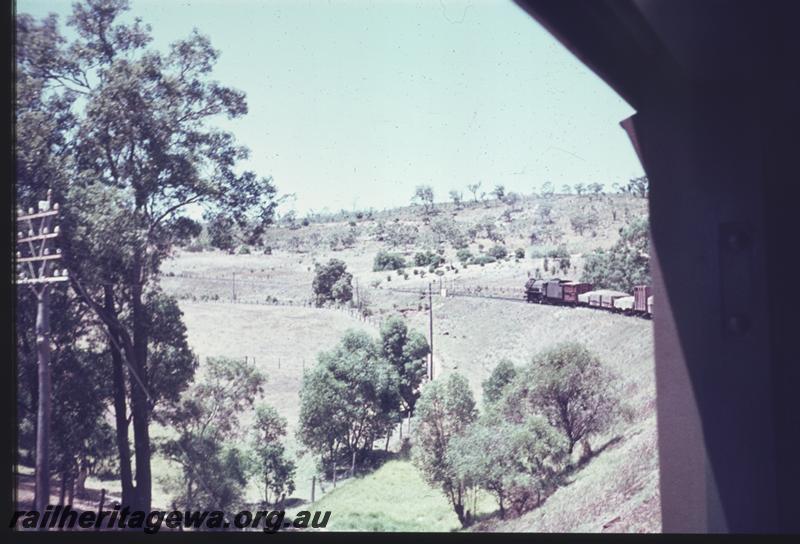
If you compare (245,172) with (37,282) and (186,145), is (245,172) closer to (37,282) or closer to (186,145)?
(186,145)

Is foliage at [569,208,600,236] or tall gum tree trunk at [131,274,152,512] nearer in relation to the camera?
tall gum tree trunk at [131,274,152,512]

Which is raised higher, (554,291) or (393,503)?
(554,291)

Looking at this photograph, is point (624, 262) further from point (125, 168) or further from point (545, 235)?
point (125, 168)

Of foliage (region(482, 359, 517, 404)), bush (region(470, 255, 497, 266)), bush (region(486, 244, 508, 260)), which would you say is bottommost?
foliage (region(482, 359, 517, 404))

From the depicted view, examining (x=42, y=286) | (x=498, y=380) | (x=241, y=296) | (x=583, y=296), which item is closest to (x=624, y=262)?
(x=583, y=296)

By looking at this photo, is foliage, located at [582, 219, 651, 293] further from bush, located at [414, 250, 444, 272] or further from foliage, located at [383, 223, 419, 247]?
foliage, located at [383, 223, 419, 247]

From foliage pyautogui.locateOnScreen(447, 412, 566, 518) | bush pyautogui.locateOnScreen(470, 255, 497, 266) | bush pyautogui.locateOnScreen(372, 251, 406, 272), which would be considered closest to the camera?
foliage pyautogui.locateOnScreen(447, 412, 566, 518)

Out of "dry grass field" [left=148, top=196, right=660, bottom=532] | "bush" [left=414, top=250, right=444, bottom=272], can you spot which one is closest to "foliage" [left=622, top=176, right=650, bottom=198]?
"dry grass field" [left=148, top=196, right=660, bottom=532]

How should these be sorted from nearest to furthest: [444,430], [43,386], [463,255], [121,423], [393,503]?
[43,386] → [121,423] → [393,503] → [444,430] → [463,255]
